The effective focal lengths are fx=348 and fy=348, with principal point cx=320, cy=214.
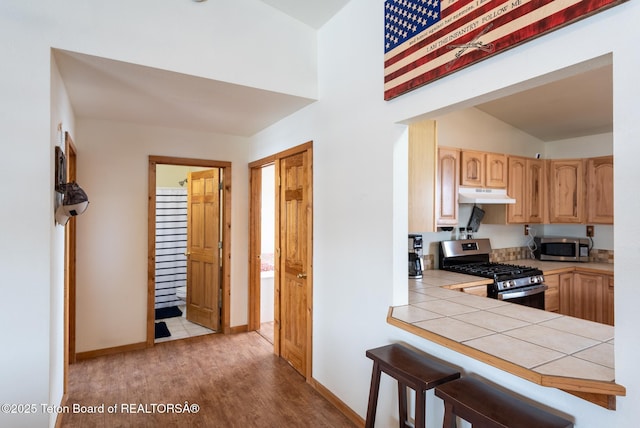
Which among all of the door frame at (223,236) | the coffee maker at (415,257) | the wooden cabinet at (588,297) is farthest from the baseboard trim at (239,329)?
the wooden cabinet at (588,297)

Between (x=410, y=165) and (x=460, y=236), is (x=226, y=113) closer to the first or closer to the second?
(x=410, y=165)

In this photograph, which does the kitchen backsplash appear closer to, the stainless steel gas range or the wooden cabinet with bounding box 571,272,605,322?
the stainless steel gas range

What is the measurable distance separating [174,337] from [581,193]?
517 centimetres

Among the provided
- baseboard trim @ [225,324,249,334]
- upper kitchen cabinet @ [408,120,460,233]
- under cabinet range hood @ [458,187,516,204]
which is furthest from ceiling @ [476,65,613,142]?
baseboard trim @ [225,324,249,334]

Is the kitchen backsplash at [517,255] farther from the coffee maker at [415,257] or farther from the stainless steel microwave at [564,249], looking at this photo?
the coffee maker at [415,257]

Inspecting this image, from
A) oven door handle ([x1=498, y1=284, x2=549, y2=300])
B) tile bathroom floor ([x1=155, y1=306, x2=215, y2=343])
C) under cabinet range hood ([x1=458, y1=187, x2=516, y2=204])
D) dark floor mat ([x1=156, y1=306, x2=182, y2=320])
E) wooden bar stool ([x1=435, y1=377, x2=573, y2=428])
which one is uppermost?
under cabinet range hood ([x1=458, y1=187, x2=516, y2=204])

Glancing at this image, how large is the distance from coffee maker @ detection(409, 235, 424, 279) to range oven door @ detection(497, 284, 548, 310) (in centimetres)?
72

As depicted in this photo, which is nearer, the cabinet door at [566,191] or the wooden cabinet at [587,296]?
the wooden cabinet at [587,296]

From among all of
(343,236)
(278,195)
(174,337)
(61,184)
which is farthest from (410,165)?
(174,337)

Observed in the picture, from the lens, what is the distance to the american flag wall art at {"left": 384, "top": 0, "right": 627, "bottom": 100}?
1.41m

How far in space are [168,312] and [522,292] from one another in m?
4.78

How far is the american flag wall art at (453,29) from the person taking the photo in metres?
1.41

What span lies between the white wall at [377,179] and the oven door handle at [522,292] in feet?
4.51

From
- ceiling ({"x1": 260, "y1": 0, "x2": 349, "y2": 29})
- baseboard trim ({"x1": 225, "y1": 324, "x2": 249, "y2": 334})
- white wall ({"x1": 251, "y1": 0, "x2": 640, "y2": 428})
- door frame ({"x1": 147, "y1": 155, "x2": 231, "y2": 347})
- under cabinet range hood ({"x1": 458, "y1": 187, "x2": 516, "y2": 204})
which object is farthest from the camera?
baseboard trim ({"x1": 225, "y1": 324, "x2": 249, "y2": 334})
